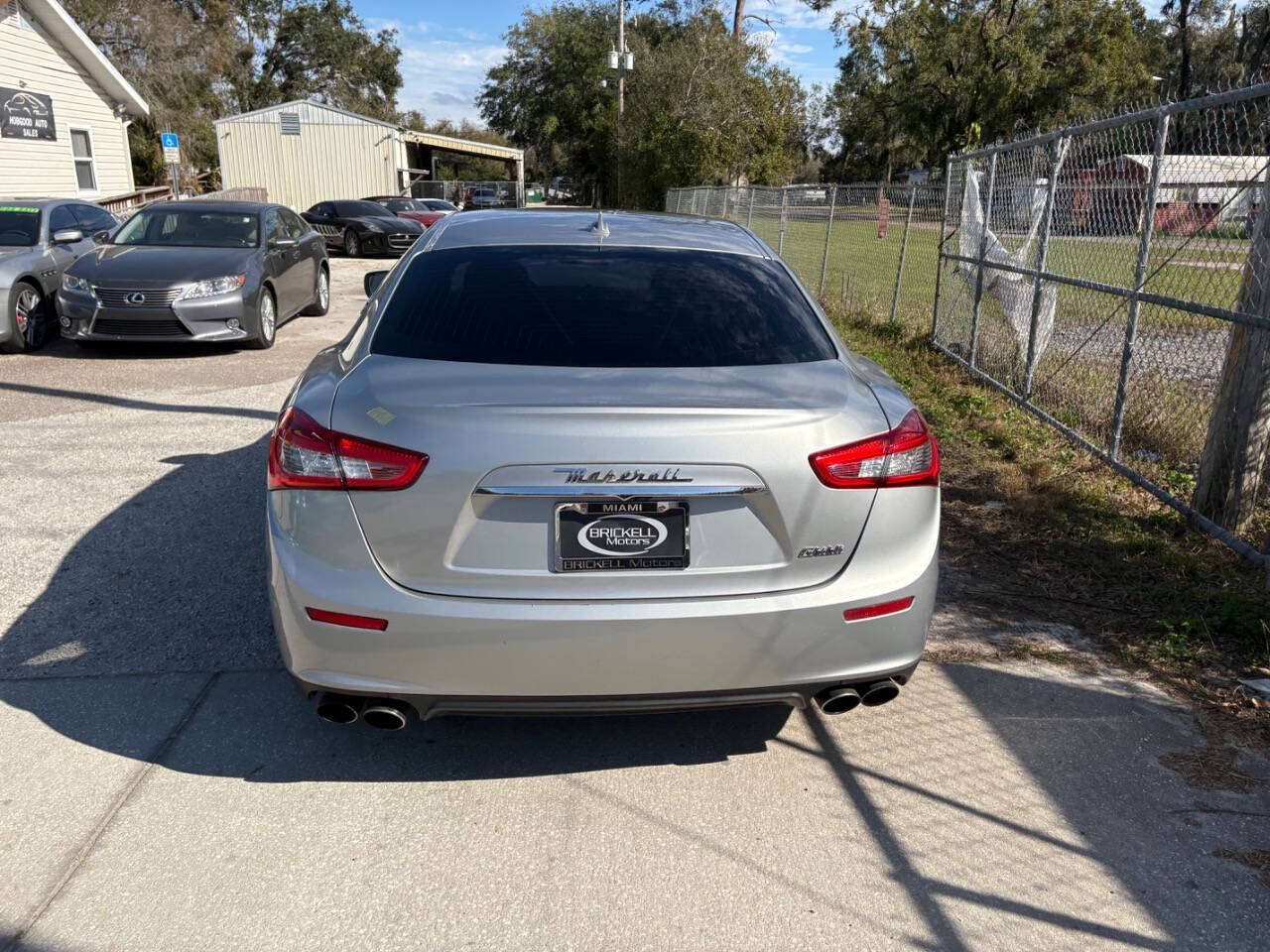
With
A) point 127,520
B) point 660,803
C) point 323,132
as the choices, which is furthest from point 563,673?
point 323,132

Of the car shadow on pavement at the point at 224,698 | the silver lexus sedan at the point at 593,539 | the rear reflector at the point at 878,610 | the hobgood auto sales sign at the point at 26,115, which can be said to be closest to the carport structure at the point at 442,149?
the hobgood auto sales sign at the point at 26,115

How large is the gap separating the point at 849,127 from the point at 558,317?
5622 cm

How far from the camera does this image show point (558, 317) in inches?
132

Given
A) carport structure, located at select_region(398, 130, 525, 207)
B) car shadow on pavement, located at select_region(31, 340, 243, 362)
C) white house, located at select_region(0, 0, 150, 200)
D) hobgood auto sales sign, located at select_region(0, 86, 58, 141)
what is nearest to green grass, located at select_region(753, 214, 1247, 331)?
car shadow on pavement, located at select_region(31, 340, 243, 362)

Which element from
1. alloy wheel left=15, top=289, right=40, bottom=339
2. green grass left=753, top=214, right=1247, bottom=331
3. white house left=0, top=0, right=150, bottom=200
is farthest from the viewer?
white house left=0, top=0, right=150, bottom=200

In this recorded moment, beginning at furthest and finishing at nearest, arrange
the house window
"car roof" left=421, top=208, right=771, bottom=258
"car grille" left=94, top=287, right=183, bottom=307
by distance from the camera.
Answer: the house window → "car grille" left=94, top=287, right=183, bottom=307 → "car roof" left=421, top=208, right=771, bottom=258

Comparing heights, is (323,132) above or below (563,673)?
above

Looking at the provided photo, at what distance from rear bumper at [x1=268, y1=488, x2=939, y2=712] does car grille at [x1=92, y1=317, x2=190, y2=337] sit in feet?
25.7

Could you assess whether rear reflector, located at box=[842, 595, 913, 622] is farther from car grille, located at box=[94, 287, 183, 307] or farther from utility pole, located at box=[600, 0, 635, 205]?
utility pole, located at box=[600, 0, 635, 205]

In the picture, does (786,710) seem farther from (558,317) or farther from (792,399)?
(558,317)

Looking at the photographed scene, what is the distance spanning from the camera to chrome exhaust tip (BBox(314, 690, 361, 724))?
282 cm

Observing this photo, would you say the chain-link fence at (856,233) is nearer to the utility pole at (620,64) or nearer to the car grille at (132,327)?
the car grille at (132,327)

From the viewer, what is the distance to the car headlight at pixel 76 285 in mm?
9664

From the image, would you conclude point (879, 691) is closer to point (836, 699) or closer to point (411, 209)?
point (836, 699)
